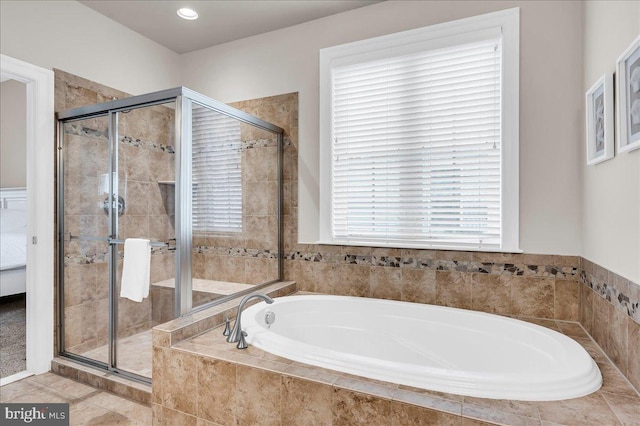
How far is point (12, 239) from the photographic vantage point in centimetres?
411

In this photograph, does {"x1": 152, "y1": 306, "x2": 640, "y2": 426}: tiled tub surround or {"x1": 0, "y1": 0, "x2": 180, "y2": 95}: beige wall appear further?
{"x1": 0, "y1": 0, "x2": 180, "y2": 95}: beige wall

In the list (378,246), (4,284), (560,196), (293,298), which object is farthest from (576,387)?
(4,284)

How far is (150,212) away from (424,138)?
194 centimetres

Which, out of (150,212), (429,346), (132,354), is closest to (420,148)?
(429,346)

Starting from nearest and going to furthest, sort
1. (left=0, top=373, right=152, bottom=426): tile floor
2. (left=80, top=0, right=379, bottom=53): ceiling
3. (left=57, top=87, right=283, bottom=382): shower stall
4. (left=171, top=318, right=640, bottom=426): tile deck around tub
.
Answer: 1. (left=171, top=318, right=640, bottom=426): tile deck around tub
2. (left=0, top=373, right=152, bottom=426): tile floor
3. (left=57, top=87, right=283, bottom=382): shower stall
4. (left=80, top=0, right=379, bottom=53): ceiling

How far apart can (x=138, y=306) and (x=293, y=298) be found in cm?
107

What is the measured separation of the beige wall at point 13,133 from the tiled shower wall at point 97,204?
2794mm

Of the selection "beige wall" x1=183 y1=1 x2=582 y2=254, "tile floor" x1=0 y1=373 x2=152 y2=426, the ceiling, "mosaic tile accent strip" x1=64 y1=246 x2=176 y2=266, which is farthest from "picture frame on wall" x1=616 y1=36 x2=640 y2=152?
"mosaic tile accent strip" x1=64 y1=246 x2=176 y2=266

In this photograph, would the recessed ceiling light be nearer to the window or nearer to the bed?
the window

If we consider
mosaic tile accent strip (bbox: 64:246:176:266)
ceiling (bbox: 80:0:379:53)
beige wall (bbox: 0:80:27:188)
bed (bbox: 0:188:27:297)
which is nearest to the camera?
mosaic tile accent strip (bbox: 64:246:176:266)

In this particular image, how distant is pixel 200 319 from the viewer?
1975 mm

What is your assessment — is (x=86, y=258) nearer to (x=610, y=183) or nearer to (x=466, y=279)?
(x=466, y=279)

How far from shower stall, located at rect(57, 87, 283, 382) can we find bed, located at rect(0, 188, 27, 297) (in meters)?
2.03

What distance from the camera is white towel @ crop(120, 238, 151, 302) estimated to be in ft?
7.41
